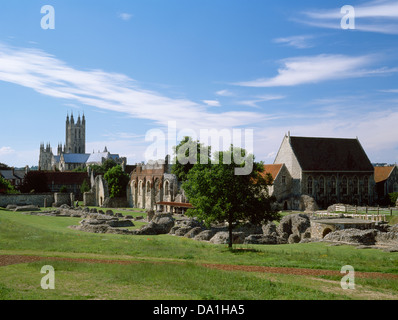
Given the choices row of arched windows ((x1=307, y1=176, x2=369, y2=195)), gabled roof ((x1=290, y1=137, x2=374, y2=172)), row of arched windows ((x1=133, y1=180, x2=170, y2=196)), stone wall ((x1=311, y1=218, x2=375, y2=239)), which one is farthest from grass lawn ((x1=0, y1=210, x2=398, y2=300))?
row of arched windows ((x1=133, y1=180, x2=170, y2=196))

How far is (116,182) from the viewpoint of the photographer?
299 ft

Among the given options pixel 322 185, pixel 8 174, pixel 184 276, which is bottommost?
pixel 184 276

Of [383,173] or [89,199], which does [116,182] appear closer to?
[89,199]

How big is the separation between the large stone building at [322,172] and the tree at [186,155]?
13375 millimetres

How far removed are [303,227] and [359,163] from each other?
4197 centimetres

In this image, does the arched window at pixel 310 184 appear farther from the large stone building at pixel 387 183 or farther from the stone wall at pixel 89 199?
the stone wall at pixel 89 199

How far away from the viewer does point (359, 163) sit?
256 ft

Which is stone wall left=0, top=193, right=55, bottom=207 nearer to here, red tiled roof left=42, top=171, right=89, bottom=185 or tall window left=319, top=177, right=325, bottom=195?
red tiled roof left=42, top=171, right=89, bottom=185

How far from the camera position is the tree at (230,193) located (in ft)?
98.0

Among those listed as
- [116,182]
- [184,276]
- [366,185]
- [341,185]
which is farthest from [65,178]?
[184,276]

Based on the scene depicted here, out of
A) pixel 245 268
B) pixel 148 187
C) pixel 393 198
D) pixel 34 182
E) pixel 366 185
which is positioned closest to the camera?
pixel 245 268

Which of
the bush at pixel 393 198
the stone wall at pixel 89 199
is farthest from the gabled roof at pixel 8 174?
the bush at pixel 393 198

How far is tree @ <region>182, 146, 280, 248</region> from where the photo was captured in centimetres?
2986

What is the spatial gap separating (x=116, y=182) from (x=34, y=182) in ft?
59.6
